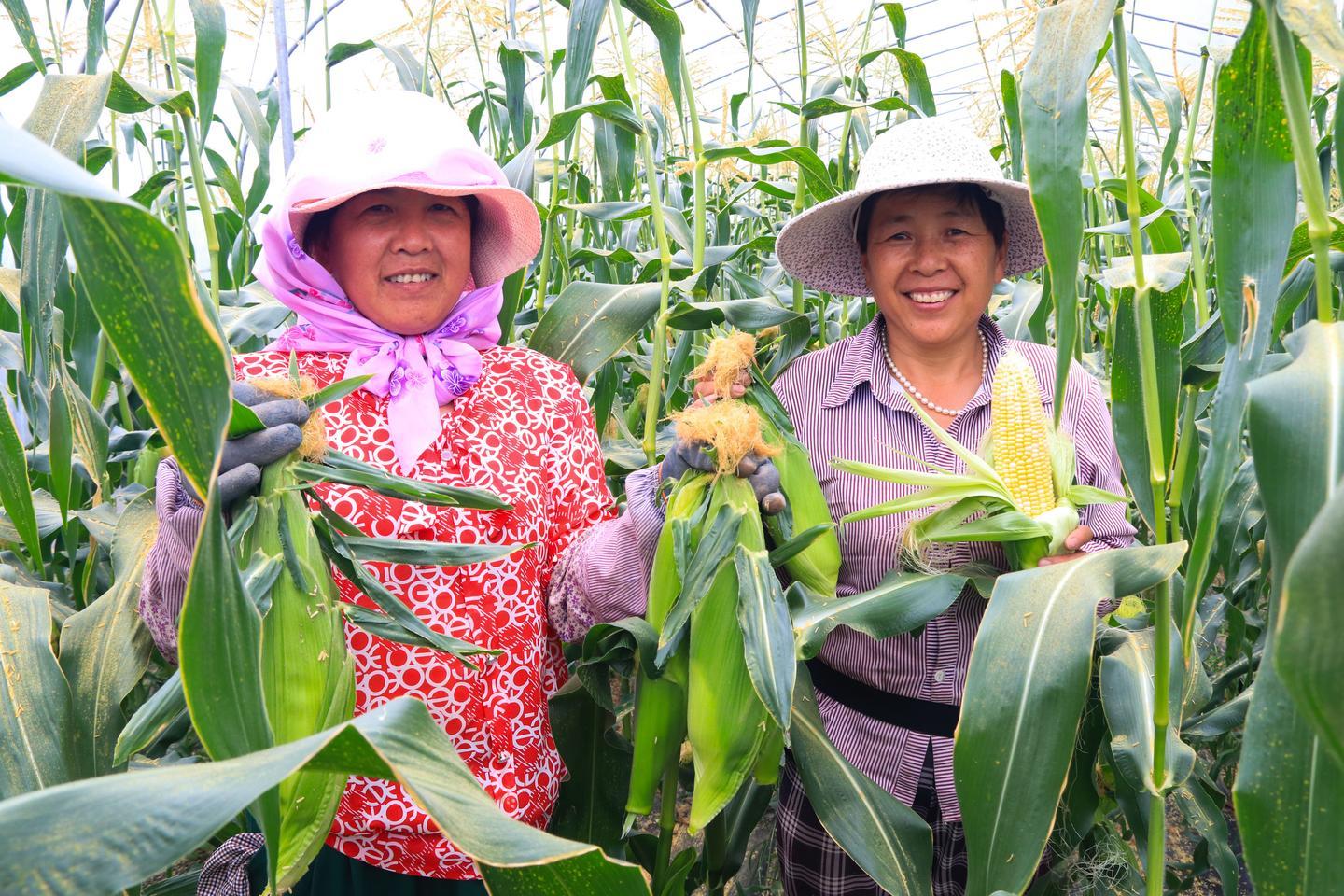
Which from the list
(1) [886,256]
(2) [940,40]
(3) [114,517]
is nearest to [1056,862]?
(1) [886,256]

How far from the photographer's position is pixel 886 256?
1857 mm

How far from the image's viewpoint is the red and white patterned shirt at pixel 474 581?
1.56 meters

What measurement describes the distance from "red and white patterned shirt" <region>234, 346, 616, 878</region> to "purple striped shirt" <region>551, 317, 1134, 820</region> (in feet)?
0.30

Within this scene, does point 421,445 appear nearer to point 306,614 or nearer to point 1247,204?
point 306,614

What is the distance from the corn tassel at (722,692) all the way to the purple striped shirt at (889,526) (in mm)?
323

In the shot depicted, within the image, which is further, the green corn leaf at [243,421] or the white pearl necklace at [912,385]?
the white pearl necklace at [912,385]

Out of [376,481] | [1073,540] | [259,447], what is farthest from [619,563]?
[1073,540]

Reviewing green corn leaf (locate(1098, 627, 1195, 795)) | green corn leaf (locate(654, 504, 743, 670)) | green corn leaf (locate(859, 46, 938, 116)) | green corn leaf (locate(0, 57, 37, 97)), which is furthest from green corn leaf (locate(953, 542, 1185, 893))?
green corn leaf (locate(0, 57, 37, 97))

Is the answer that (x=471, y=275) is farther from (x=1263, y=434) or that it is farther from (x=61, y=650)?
(x=1263, y=434)

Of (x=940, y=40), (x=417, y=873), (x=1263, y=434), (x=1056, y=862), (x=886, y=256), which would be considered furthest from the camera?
(x=940, y=40)

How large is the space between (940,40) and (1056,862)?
11119 millimetres

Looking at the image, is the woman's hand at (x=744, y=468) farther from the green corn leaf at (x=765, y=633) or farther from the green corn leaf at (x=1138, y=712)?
the green corn leaf at (x=1138, y=712)

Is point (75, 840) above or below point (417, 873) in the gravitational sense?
above

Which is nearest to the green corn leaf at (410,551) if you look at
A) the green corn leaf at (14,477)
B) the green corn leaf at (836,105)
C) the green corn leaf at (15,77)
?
the green corn leaf at (14,477)
